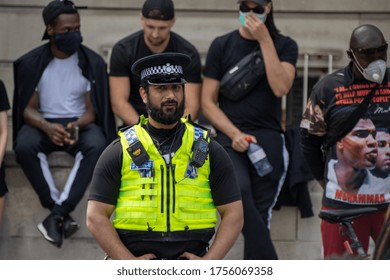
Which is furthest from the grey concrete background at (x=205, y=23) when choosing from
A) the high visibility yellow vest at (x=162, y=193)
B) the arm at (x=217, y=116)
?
the high visibility yellow vest at (x=162, y=193)

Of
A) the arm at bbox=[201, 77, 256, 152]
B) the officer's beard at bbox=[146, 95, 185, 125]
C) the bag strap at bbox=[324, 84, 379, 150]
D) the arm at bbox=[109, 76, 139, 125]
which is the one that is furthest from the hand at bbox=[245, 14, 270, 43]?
the officer's beard at bbox=[146, 95, 185, 125]

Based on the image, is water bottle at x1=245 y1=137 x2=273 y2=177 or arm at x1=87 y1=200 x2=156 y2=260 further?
water bottle at x1=245 y1=137 x2=273 y2=177

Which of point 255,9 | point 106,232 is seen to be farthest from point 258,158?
point 106,232

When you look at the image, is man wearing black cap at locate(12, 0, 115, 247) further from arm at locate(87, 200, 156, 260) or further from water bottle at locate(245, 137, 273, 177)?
arm at locate(87, 200, 156, 260)

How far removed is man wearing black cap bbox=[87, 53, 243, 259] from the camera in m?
6.63

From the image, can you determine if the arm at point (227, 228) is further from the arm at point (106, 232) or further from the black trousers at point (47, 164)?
the black trousers at point (47, 164)

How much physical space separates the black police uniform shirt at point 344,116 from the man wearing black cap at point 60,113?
6.77 ft

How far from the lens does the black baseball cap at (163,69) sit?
6766mm

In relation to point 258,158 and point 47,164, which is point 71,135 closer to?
point 47,164

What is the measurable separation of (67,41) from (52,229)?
1.51m

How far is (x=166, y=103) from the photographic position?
6676 millimetres

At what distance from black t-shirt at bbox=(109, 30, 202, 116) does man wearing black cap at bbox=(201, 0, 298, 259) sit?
142mm
